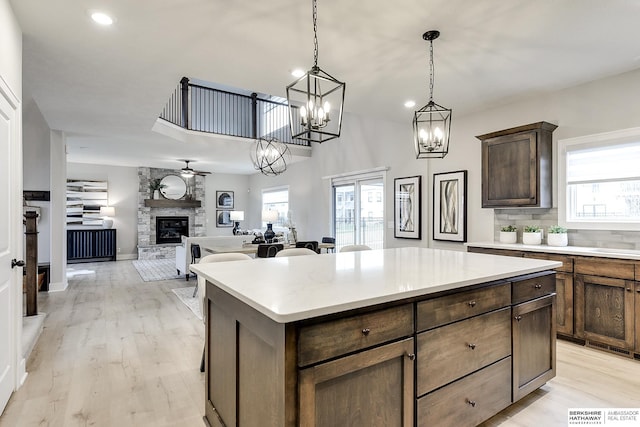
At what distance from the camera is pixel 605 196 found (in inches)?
144

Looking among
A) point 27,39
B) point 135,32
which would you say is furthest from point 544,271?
point 27,39

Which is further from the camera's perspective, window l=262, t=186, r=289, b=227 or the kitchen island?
window l=262, t=186, r=289, b=227

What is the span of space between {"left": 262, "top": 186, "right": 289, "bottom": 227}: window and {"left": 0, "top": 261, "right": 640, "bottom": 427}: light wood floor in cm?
521

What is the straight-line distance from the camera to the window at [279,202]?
9.37 meters

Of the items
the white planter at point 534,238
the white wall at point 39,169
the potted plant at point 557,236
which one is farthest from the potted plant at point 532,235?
the white wall at point 39,169

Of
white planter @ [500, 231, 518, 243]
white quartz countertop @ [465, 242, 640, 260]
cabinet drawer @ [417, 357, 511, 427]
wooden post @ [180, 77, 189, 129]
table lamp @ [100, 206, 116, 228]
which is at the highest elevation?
wooden post @ [180, 77, 189, 129]

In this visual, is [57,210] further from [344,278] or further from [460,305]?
[460,305]

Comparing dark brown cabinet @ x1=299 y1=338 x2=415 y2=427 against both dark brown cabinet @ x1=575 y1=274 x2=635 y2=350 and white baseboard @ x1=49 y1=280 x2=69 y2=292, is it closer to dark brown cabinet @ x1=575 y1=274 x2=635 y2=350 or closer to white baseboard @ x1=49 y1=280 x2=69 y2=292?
dark brown cabinet @ x1=575 y1=274 x2=635 y2=350

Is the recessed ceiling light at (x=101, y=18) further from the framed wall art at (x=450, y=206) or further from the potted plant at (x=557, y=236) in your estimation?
the potted plant at (x=557, y=236)

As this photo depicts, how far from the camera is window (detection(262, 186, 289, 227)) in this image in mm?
9372

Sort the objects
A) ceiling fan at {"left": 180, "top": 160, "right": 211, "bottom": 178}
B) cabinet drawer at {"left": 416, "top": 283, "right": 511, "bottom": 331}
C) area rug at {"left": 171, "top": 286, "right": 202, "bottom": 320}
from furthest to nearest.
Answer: ceiling fan at {"left": 180, "top": 160, "right": 211, "bottom": 178}, area rug at {"left": 171, "top": 286, "right": 202, "bottom": 320}, cabinet drawer at {"left": 416, "top": 283, "right": 511, "bottom": 331}

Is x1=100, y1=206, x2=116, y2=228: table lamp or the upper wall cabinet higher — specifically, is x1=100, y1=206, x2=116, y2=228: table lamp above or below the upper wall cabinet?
below

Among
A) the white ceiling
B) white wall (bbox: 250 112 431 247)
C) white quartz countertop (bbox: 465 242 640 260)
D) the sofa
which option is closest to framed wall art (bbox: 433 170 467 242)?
white wall (bbox: 250 112 431 247)

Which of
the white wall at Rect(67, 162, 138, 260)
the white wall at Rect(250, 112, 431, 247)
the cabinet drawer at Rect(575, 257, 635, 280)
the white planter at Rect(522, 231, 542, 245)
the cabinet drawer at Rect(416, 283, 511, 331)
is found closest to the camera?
the cabinet drawer at Rect(416, 283, 511, 331)
